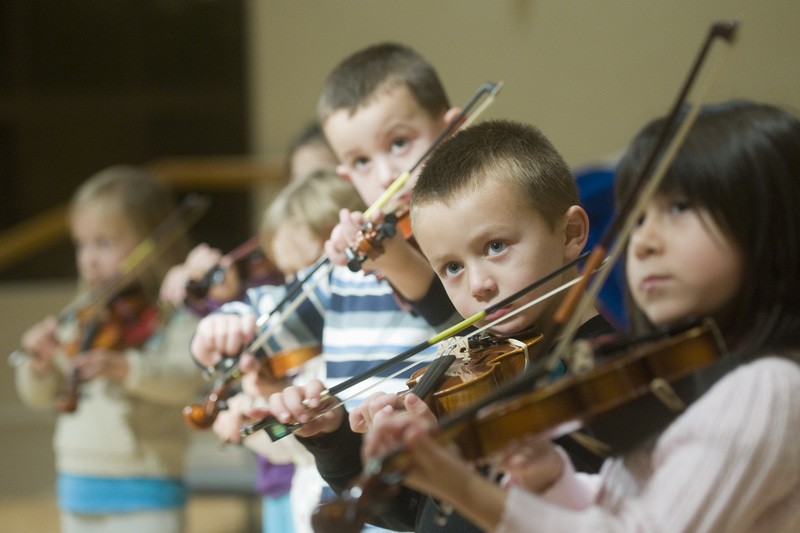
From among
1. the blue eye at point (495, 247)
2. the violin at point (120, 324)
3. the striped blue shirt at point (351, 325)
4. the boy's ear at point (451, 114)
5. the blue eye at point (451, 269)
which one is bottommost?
the violin at point (120, 324)

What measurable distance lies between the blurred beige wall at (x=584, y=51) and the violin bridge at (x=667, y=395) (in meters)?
0.42

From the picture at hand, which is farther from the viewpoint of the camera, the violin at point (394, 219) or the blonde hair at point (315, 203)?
the blonde hair at point (315, 203)

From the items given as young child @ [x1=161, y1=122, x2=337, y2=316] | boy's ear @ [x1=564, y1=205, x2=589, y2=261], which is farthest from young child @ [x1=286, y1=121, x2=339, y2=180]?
boy's ear @ [x1=564, y1=205, x2=589, y2=261]

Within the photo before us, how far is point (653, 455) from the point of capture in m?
0.76

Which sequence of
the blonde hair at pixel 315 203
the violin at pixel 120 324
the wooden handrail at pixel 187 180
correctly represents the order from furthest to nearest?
the wooden handrail at pixel 187 180 < the violin at pixel 120 324 < the blonde hair at pixel 315 203

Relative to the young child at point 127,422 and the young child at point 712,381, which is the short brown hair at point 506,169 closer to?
the young child at point 712,381

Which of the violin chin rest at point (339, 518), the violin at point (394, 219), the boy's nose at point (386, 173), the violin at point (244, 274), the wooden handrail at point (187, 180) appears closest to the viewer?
the violin chin rest at point (339, 518)

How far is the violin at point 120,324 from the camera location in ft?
6.60

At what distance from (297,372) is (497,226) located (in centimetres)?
55

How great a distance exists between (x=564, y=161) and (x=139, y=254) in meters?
1.35

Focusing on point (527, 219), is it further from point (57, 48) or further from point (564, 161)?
point (57, 48)

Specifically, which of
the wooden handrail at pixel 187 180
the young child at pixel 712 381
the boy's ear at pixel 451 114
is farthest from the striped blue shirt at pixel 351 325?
the wooden handrail at pixel 187 180

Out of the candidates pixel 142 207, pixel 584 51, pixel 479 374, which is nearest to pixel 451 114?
pixel 479 374

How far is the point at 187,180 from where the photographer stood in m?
3.67
